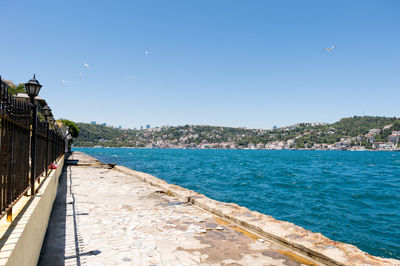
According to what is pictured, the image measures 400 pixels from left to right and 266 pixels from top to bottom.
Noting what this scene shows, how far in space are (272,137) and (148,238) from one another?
7141 inches

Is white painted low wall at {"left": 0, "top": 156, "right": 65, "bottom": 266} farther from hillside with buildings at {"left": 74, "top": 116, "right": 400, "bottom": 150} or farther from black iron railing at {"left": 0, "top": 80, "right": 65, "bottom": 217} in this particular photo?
hillside with buildings at {"left": 74, "top": 116, "right": 400, "bottom": 150}

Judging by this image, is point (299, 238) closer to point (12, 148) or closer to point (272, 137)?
point (12, 148)

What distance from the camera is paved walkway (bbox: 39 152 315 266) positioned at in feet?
12.0

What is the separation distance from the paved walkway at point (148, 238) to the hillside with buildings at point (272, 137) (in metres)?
156

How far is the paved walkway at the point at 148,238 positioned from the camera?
12.0 ft

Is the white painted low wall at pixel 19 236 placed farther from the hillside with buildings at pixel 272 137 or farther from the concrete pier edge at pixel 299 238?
the hillside with buildings at pixel 272 137

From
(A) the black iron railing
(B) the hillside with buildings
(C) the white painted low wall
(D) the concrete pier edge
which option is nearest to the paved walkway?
(D) the concrete pier edge

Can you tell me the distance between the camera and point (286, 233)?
441 cm

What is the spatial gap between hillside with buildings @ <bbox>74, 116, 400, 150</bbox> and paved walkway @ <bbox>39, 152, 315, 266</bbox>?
156 meters

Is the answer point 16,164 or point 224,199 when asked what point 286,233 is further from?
point 224,199

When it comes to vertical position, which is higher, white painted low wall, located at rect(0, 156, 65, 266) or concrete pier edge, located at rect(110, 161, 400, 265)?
white painted low wall, located at rect(0, 156, 65, 266)

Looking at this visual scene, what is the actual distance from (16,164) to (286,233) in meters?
4.20

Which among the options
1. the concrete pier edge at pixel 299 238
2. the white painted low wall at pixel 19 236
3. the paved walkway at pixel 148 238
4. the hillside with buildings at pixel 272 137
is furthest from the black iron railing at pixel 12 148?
the hillside with buildings at pixel 272 137

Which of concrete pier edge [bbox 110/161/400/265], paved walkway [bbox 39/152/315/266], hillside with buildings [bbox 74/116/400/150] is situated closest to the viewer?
concrete pier edge [bbox 110/161/400/265]
